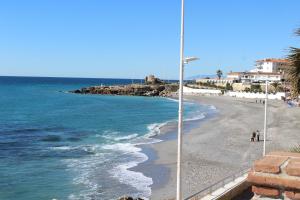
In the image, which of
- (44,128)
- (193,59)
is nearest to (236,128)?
(44,128)

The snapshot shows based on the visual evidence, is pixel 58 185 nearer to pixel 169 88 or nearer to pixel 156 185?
pixel 156 185

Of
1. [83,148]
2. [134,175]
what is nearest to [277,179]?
[134,175]

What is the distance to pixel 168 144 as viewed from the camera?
36812 millimetres

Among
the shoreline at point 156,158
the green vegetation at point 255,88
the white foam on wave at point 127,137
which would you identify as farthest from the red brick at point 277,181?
the green vegetation at point 255,88

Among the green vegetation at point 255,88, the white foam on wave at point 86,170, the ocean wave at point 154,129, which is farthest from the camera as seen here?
the green vegetation at point 255,88

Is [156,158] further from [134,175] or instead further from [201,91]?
[201,91]

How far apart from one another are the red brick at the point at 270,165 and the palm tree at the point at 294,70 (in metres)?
6.44

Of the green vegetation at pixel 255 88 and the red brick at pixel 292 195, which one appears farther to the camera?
the green vegetation at pixel 255 88

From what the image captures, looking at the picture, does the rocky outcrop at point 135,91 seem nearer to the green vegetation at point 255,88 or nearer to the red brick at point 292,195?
the green vegetation at point 255,88

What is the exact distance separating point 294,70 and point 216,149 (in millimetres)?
25580

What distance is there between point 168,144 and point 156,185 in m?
14.4

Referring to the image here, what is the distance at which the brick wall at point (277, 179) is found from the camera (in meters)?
2.35

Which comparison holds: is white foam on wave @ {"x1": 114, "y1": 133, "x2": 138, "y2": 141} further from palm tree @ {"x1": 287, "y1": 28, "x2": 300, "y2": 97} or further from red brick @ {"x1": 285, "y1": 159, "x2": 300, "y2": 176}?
red brick @ {"x1": 285, "y1": 159, "x2": 300, "y2": 176}

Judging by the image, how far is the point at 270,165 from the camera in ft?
7.86
